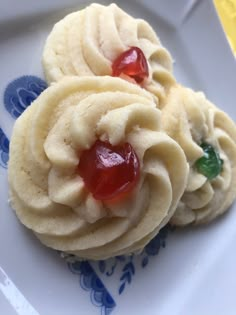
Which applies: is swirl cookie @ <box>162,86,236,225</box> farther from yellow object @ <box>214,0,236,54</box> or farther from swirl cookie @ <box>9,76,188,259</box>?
yellow object @ <box>214,0,236,54</box>

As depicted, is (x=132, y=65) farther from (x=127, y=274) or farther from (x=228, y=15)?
(x=228, y=15)

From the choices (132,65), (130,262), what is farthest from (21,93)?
(130,262)

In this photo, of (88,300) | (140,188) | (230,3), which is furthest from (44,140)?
(230,3)

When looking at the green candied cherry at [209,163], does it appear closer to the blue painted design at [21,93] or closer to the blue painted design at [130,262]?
the blue painted design at [130,262]

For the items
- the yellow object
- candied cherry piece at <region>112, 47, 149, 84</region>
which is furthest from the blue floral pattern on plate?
the yellow object

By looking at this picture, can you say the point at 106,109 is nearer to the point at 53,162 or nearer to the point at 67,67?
the point at 53,162

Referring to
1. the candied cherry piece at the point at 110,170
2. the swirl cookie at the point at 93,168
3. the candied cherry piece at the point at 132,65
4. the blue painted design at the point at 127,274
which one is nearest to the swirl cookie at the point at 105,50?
the candied cherry piece at the point at 132,65
